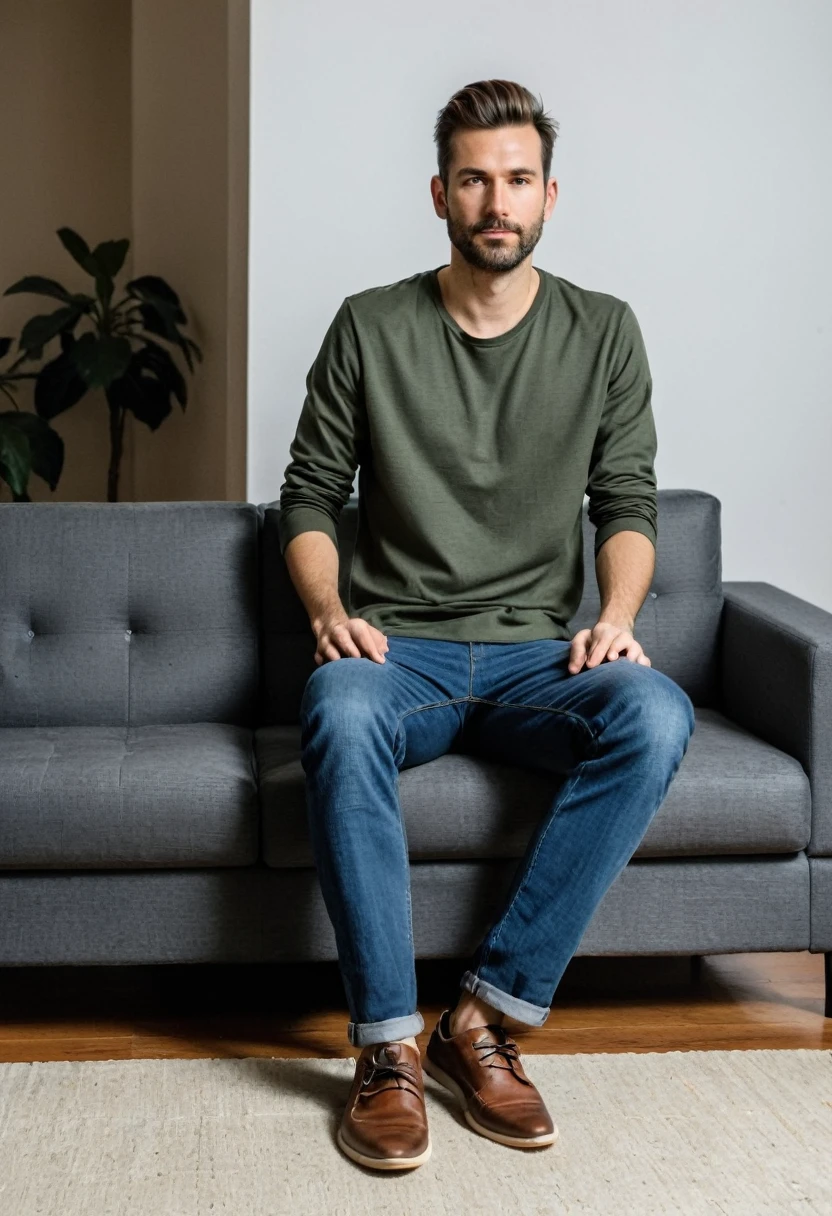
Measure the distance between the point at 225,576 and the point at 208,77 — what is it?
2.18 m

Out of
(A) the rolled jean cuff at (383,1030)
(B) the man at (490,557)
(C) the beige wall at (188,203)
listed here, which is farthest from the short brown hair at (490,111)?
(A) the rolled jean cuff at (383,1030)

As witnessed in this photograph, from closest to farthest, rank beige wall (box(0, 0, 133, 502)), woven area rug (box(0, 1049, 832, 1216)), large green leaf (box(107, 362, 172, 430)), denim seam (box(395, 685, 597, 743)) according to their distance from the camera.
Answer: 1. woven area rug (box(0, 1049, 832, 1216))
2. denim seam (box(395, 685, 597, 743))
3. large green leaf (box(107, 362, 172, 430))
4. beige wall (box(0, 0, 133, 502))

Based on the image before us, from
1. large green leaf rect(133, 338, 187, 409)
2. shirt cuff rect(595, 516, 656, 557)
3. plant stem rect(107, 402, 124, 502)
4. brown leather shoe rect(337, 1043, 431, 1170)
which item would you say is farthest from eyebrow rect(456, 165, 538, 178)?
plant stem rect(107, 402, 124, 502)

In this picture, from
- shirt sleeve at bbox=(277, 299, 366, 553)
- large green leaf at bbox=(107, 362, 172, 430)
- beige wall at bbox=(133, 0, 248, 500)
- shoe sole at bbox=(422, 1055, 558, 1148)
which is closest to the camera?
shoe sole at bbox=(422, 1055, 558, 1148)

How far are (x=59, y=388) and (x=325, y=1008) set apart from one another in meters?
2.75

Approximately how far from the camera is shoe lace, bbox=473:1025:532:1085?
1.67 m

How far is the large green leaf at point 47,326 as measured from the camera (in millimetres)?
4148

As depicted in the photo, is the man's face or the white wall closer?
the man's face

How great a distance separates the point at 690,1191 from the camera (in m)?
1.50

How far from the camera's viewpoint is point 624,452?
214 cm

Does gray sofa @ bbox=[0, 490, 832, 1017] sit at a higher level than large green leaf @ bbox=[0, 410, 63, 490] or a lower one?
lower

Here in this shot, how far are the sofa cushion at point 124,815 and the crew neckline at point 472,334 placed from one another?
77cm

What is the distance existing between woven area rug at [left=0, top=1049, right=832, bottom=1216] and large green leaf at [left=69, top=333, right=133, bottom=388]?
8.46 feet

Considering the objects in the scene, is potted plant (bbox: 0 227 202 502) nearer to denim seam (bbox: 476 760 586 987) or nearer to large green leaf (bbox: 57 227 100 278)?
large green leaf (bbox: 57 227 100 278)
